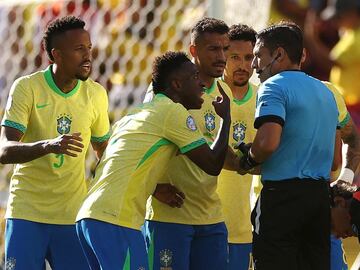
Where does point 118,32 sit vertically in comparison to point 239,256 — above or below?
above

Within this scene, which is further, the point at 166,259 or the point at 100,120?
the point at 100,120

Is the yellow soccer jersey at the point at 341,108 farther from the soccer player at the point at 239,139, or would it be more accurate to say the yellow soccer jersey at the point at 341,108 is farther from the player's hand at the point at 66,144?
the player's hand at the point at 66,144

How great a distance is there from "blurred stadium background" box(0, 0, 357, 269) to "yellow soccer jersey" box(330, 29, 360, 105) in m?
0.60

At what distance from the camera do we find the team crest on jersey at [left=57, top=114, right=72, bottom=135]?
7234mm

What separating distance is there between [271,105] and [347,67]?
285 centimetres

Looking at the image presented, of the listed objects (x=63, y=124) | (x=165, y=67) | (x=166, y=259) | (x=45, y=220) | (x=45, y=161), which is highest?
(x=165, y=67)

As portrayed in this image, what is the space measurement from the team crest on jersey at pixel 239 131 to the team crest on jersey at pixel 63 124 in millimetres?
1123

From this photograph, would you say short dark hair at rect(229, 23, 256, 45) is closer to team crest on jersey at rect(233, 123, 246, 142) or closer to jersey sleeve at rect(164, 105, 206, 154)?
team crest on jersey at rect(233, 123, 246, 142)

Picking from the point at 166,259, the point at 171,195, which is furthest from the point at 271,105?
the point at 166,259

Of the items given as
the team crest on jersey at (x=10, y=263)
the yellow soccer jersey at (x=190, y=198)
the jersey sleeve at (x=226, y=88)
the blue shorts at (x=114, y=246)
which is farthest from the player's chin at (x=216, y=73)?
the team crest on jersey at (x=10, y=263)

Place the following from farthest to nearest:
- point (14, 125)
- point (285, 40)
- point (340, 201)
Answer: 1. point (14, 125)
2. point (340, 201)
3. point (285, 40)

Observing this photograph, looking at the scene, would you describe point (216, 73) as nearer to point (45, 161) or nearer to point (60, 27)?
point (60, 27)

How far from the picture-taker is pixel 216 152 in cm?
630

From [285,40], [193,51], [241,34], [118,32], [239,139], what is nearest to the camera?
[285,40]
